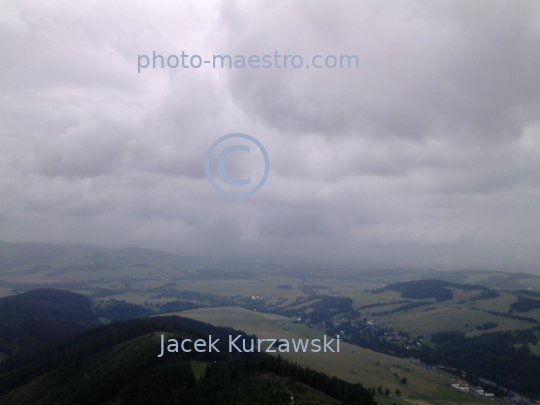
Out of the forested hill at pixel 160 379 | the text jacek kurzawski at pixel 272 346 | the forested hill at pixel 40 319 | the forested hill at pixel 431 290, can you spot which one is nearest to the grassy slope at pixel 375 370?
the text jacek kurzawski at pixel 272 346

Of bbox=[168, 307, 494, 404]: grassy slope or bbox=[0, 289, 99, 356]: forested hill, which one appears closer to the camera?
bbox=[168, 307, 494, 404]: grassy slope

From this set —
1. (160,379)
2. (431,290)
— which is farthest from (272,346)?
(431,290)

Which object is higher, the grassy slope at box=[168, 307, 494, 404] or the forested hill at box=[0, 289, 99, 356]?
the grassy slope at box=[168, 307, 494, 404]

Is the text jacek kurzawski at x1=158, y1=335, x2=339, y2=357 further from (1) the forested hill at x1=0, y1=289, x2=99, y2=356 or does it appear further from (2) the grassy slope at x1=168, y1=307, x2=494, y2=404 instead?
(1) the forested hill at x1=0, y1=289, x2=99, y2=356

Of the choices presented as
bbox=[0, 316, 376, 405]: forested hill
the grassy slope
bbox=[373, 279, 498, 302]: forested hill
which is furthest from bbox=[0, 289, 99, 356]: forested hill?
bbox=[373, 279, 498, 302]: forested hill

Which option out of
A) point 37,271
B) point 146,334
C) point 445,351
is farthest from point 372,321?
point 37,271

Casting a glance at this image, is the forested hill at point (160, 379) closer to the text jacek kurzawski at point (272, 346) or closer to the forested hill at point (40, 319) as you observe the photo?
the text jacek kurzawski at point (272, 346)

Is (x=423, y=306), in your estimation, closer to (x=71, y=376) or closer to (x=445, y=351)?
(x=445, y=351)

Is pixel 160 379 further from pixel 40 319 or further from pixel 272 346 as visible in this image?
pixel 40 319
